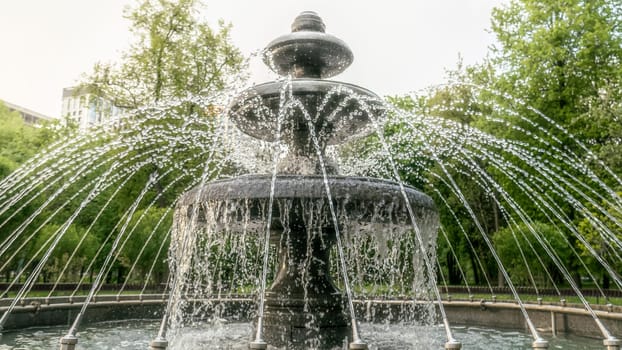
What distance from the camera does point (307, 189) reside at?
21.4ft

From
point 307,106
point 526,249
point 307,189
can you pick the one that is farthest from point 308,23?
point 526,249

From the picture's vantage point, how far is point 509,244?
20.9 m

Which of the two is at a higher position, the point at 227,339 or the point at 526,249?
the point at 526,249

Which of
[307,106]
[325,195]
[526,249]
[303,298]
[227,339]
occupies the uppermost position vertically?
[307,106]

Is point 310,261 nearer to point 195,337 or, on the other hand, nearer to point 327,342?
point 327,342

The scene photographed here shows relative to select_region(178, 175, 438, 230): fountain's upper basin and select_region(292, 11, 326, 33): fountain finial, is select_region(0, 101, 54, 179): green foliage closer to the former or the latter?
select_region(292, 11, 326, 33): fountain finial

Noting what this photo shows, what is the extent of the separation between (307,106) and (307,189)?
7.09 feet

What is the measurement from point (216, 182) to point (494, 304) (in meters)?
8.58

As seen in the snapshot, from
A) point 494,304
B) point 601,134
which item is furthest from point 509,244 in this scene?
point 494,304

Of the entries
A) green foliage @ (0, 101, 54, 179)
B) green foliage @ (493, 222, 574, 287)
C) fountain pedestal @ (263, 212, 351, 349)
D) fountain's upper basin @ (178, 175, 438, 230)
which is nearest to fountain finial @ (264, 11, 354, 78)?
fountain's upper basin @ (178, 175, 438, 230)

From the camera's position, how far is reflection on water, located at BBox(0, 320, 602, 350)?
767 centimetres

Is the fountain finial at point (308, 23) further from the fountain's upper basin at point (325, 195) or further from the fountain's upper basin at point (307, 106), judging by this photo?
the fountain's upper basin at point (325, 195)

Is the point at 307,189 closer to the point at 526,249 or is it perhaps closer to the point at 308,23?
the point at 308,23

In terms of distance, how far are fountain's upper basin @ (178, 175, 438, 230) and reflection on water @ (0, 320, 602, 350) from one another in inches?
83.0
